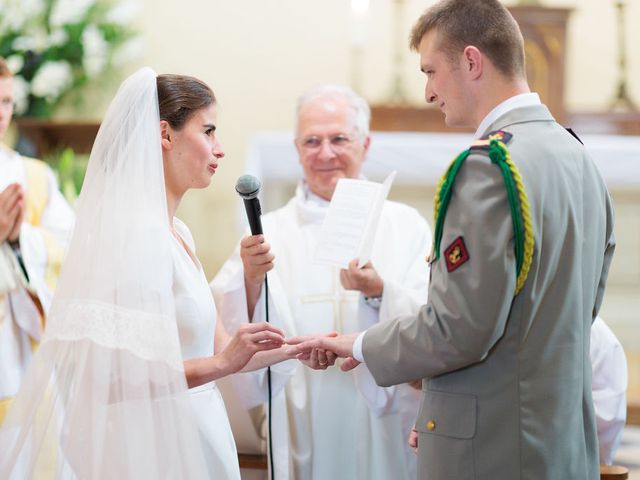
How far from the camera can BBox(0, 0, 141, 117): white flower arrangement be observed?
6574 millimetres

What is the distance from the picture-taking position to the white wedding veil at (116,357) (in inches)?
103

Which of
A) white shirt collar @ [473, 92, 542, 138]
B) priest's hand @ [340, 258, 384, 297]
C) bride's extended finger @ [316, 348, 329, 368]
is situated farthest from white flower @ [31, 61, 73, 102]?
white shirt collar @ [473, 92, 542, 138]

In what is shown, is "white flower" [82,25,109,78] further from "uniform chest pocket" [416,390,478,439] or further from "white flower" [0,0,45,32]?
"uniform chest pocket" [416,390,478,439]

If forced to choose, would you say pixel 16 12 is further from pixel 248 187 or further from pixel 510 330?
pixel 510 330

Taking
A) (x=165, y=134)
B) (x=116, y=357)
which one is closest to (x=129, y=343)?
(x=116, y=357)

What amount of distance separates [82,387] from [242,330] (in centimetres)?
48

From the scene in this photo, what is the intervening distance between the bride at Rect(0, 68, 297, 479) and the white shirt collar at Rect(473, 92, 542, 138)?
2.84 feet

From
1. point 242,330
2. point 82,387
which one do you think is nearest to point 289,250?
point 242,330

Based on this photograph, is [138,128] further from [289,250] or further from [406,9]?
[406,9]

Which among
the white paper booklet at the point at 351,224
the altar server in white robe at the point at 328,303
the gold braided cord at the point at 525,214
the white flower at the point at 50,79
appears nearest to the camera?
the gold braided cord at the point at 525,214

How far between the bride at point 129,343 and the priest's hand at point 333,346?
0.49 ft

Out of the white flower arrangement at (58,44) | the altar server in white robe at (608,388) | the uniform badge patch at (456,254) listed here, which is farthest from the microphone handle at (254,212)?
the white flower arrangement at (58,44)

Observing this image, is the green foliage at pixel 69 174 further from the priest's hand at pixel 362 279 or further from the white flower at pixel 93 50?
the priest's hand at pixel 362 279

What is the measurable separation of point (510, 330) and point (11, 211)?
247 centimetres
